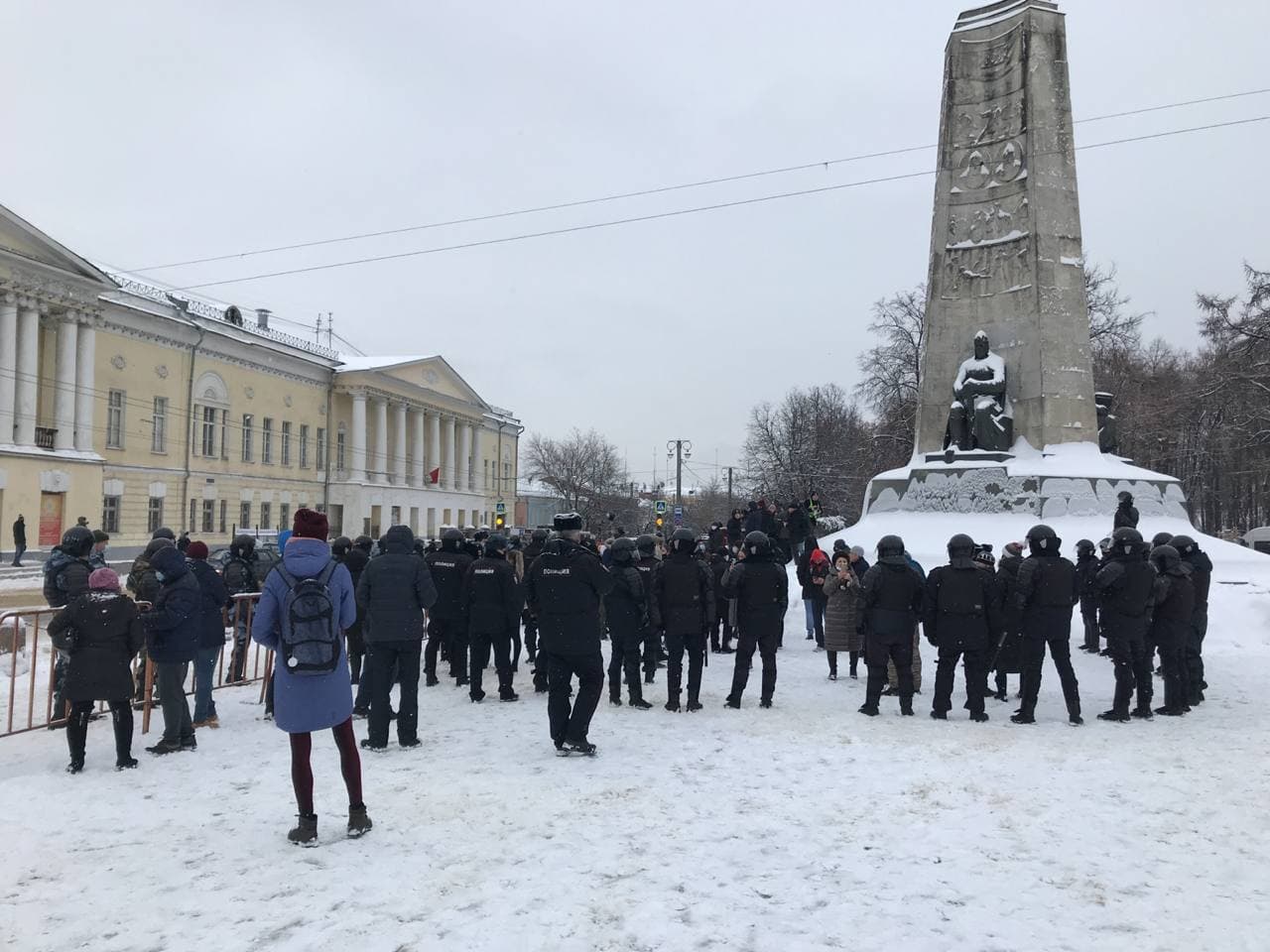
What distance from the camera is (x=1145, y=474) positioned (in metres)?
17.1

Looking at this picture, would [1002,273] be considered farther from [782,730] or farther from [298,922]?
[298,922]

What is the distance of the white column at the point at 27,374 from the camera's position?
3344cm

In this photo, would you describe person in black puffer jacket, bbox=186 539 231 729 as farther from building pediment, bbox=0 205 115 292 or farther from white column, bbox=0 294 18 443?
building pediment, bbox=0 205 115 292

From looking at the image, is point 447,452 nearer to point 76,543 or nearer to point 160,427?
point 160,427

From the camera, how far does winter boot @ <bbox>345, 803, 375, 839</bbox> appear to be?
5035 mm

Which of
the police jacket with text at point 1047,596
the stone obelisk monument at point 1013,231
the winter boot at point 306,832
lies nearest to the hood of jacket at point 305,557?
the winter boot at point 306,832

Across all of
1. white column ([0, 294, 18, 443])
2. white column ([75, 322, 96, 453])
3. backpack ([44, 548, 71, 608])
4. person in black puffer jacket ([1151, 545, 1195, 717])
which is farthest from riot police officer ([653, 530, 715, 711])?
white column ([75, 322, 96, 453])

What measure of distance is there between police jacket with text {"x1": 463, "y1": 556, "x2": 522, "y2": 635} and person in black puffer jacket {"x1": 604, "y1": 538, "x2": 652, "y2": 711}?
3.42ft

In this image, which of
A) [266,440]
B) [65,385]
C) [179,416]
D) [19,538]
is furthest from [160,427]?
[19,538]

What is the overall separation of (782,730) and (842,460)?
1769 inches

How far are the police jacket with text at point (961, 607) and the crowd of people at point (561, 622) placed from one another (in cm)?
2

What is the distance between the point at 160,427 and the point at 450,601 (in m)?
36.7

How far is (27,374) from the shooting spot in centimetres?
3356

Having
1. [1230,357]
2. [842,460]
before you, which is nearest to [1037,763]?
[1230,357]
